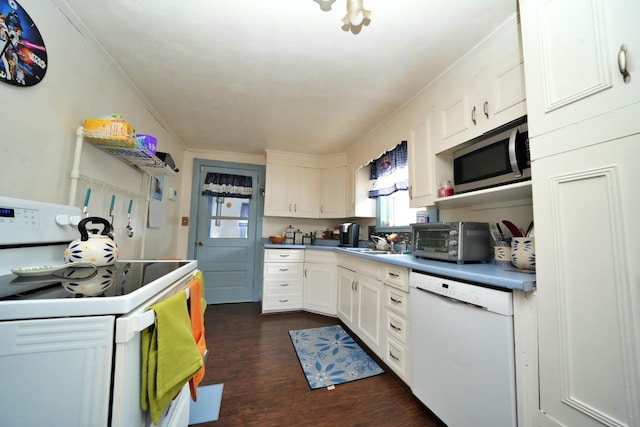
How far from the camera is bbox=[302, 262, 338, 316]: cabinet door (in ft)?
9.46

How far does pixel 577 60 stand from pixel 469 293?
103 centimetres

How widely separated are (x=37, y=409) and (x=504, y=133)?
2.12 m

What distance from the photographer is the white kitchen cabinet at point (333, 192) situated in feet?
11.4

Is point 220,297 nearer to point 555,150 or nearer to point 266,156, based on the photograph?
point 266,156

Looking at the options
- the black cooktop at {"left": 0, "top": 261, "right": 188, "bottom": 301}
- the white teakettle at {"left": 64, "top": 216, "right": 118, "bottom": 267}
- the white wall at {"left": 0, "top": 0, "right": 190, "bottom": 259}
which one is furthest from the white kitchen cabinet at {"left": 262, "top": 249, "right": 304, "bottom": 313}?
the black cooktop at {"left": 0, "top": 261, "right": 188, "bottom": 301}

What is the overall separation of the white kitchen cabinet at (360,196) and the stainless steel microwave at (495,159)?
1.47 metres

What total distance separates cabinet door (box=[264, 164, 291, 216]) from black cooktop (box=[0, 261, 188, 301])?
2593 mm

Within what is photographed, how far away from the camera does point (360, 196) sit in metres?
3.12

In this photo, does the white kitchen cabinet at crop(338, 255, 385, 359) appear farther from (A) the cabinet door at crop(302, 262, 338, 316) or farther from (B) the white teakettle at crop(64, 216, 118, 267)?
(B) the white teakettle at crop(64, 216, 118, 267)

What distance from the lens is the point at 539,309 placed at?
93cm

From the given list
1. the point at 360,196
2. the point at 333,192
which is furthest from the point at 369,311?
the point at 333,192

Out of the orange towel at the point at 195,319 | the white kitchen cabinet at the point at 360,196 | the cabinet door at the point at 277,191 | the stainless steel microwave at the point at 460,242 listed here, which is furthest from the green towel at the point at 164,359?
the cabinet door at the point at 277,191

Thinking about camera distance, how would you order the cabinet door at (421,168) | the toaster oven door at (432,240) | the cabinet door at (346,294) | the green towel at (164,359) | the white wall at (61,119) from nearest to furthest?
the green towel at (164,359)
the white wall at (61,119)
the toaster oven door at (432,240)
the cabinet door at (421,168)
the cabinet door at (346,294)

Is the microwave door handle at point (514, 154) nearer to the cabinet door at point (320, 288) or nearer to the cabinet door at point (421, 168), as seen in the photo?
the cabinet door at point (421, 168)
